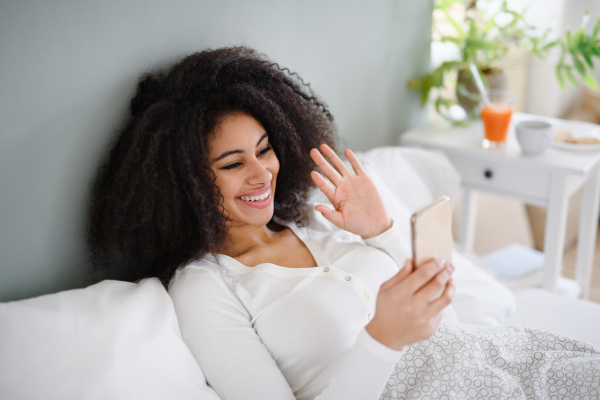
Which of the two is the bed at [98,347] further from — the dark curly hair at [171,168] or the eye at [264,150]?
the eye at [264,150]

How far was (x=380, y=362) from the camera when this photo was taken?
713 millimetres

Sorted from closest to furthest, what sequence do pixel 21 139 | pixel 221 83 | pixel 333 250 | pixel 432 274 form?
1. pixel 432 274
2. pixel 21 139
3. pixel 221 83
4. pixel 333 250

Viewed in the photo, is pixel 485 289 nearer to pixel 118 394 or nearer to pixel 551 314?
pixel 551 314

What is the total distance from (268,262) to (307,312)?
0.16m

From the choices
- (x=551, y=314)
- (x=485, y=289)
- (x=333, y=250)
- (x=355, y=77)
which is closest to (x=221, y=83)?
(x=333, y=250)

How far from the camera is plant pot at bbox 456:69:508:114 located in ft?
5.66

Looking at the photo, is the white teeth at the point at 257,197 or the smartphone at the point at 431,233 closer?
the smartphone at the point at 431,233

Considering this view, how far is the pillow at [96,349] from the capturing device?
693 millimetres

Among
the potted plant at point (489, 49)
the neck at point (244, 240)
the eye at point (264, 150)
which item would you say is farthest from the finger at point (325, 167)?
the potted plant at point (489, 49)

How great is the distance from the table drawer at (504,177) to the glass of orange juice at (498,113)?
0.10 m

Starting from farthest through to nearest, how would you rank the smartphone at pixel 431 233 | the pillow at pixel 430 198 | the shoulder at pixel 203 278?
the pillow at pixel 430 198
the shoulder at pixel 203 278
the smartphone at pixel 431 233

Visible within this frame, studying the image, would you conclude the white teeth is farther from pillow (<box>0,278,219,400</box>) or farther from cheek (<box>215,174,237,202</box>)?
pillow (<box>0,278,219,400</box>)

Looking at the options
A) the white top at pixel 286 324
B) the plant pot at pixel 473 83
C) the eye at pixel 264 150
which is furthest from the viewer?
the plant pot at pixel 473 83

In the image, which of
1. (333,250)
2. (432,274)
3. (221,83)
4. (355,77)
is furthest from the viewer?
(355,77)
